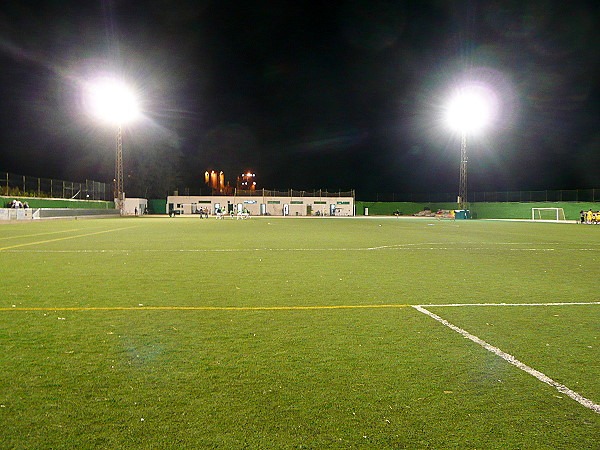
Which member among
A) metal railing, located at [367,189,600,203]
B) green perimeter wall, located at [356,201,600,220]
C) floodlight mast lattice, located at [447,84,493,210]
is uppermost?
floodlight mast lattice, located at [447,84,493,210]

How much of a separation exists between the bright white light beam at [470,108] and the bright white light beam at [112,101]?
3826 centimetres

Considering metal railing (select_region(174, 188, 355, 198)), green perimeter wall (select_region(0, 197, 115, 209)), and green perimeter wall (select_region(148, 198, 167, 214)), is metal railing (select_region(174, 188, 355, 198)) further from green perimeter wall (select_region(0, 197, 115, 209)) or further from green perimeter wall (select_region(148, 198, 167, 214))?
green perimeter wall (select_region(0, 197, 115, 209))

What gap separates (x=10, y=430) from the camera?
315 centimetres

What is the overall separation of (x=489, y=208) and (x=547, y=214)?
962cm

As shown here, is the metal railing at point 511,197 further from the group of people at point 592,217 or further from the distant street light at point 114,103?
the distant street light at point 114,103

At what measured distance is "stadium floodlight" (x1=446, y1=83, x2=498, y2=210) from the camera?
5284cm

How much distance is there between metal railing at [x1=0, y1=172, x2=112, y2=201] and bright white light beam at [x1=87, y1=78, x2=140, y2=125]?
9.90m

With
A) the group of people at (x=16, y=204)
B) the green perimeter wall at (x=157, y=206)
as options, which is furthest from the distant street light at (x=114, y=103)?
the green perimeter wall at (x=157, y=206)

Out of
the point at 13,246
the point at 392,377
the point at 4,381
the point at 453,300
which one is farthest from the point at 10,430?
the point at 13,246

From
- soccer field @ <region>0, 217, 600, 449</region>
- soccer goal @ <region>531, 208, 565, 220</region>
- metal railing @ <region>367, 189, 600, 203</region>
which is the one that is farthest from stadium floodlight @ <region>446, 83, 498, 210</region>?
soccer field @ <region>0, 217, 600, 449</region>

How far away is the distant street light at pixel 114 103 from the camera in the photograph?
172 ft

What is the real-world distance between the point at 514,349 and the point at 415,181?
330ft

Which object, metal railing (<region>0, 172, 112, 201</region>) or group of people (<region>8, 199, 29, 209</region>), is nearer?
group of people (<region>8, 199, 29, 209</region>)

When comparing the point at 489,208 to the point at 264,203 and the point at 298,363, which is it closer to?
the point at 264,203
